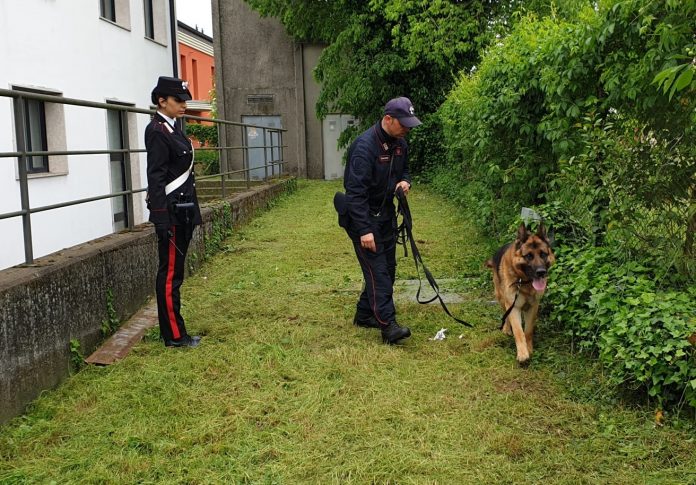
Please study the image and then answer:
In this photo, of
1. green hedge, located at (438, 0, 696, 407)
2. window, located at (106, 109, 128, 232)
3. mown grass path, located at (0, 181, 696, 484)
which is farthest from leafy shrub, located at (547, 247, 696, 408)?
window, located at (106, 109, 128, 232)

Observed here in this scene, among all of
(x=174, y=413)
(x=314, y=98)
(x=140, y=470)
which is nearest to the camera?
(x=140, y=470)

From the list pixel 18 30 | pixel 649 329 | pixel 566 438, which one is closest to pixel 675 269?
pixel 649 329

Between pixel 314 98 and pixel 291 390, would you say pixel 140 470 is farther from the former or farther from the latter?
pixel 314 98

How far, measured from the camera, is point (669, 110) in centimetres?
445

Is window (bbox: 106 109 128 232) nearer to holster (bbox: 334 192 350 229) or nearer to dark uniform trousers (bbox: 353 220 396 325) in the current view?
holster (bbox: 334 192 350 229)

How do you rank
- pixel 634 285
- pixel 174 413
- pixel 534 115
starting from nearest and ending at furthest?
1. pixel 174 413
2. pixel 634 285
3. pixel 534 115

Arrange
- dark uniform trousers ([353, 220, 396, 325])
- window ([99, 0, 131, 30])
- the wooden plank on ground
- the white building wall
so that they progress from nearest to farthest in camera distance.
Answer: the wooden plank on ground, dark uniform trousers ([353, 220, 396, 325]), the white building wall, window ([99, 0, 131, 30])

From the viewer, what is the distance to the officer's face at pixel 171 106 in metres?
5.06

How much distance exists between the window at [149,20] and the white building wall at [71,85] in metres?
0.82

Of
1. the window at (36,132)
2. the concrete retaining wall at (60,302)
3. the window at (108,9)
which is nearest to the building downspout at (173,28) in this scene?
the window at (108,9)

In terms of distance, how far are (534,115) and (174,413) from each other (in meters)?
A: 4.36

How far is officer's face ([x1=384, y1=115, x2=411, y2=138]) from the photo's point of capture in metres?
5.15

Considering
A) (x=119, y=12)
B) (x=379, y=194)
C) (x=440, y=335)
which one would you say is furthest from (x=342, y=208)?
(x=119, y=12)

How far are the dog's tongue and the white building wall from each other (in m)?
7.42
